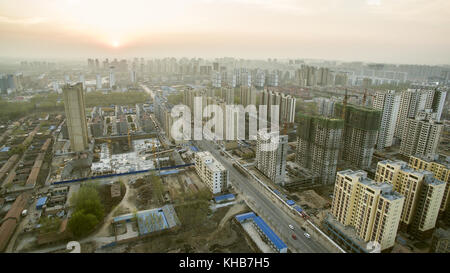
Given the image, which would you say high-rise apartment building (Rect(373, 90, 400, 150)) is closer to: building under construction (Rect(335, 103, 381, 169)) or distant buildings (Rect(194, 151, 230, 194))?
building under construction (Rect(335, 103, 381, 169))

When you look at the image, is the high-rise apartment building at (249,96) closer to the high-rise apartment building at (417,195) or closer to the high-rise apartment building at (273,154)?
the high-rise apartment building at (273,154)

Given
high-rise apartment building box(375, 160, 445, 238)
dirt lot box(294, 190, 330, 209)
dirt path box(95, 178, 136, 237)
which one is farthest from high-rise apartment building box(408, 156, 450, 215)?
dirt path box(95, 178, 136, 237)

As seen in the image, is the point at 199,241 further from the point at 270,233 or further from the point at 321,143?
the point at 321,143

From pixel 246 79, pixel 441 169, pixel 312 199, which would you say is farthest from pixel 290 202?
pixel 246 79

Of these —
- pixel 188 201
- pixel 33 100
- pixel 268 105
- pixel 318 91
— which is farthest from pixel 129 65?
pixel 188 201

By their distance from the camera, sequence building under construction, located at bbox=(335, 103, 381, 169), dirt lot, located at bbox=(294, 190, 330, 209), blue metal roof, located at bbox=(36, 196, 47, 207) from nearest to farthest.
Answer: blue metal roof, located at bbox=(36, 196, 47, 207)
dirt lot, located at bbox=(294, 190, 330, 209)
building under construction, located at bbox=(335, 103, 381, 169)
